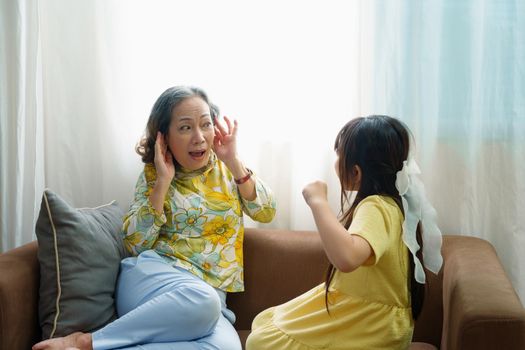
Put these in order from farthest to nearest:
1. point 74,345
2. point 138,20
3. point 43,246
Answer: point 138,20, point 43,246, point 74,345

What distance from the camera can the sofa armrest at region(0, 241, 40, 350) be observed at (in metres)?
1.91

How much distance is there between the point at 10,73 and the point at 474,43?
1691 mm

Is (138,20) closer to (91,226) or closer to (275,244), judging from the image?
(91,226)

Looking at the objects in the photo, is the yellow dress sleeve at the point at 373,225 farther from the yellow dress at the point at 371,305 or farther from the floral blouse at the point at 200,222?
the floral blouse at the point at 200,222

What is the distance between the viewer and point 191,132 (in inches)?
88.3

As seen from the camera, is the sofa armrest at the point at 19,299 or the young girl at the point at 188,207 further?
the young girl at the point at 188,207

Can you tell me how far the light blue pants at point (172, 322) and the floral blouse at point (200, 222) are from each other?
0.14 metres

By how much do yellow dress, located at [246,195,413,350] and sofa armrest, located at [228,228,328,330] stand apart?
458mm

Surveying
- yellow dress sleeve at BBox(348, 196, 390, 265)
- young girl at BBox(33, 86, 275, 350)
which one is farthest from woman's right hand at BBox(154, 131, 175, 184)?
yellow dress sleeve at BBox(348, 196, 390, 265)

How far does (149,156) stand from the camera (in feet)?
7.57

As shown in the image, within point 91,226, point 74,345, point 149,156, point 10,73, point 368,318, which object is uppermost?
point 10,73

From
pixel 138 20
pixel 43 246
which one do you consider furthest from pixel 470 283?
pixel 138 20

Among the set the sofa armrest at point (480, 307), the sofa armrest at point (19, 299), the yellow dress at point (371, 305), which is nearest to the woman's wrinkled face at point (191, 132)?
the sofa armrest at point (19, 299)

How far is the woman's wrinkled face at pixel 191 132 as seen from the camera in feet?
7.34
